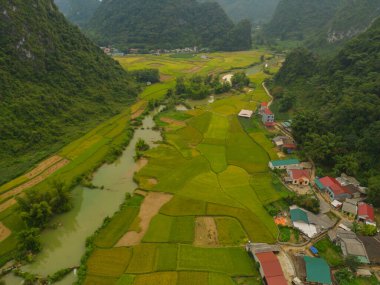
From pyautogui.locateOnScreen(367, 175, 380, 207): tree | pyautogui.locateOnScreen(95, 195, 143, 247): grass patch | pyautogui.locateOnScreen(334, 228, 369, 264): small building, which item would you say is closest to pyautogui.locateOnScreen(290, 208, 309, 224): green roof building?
pyautogui.locateOnScreen(334, 228, 369, 264): small building

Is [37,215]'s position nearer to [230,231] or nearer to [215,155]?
[230,231]

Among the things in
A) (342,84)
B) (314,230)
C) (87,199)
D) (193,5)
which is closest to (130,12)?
(193,5)

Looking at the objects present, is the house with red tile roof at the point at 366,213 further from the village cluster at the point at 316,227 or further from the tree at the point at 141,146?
the tree at the point at 141,146

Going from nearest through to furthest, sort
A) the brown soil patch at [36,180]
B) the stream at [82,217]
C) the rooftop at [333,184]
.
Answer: the stream at [82,217], the rooftop at [333,184], the brown soil patch at [36,180]

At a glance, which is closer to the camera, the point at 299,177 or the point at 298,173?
the point at 299,177

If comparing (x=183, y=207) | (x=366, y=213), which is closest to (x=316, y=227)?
(x=366, y=213)

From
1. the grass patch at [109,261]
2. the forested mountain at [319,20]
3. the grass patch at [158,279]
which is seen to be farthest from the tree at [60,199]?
the forested mountain at [319,20]

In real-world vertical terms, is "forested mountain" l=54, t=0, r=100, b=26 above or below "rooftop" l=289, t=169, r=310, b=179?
above

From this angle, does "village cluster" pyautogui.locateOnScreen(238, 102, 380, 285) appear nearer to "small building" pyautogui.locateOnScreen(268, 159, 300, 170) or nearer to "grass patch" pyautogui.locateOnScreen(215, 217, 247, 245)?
"small building" pyautogui.locateOnScreen(268, 159, 300, 170)
